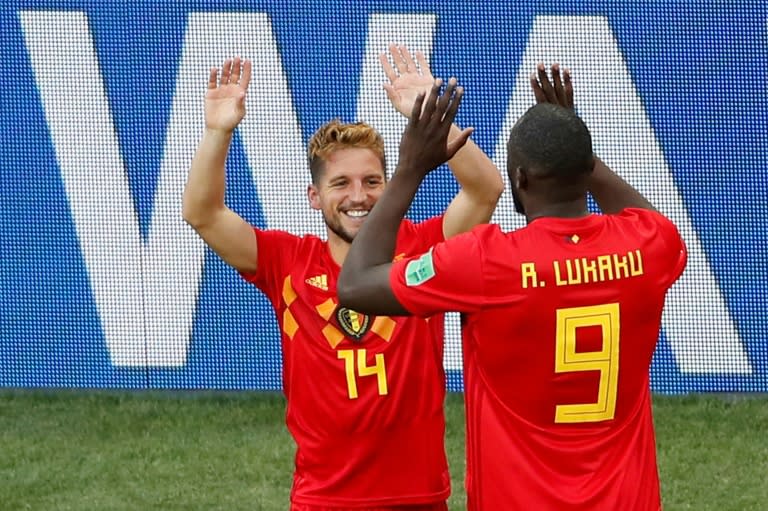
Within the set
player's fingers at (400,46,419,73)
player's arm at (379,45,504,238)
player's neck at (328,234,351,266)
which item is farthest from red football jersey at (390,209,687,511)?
player's neck at (328,234,351,266)

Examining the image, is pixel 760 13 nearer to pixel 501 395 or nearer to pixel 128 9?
pixel 128 9

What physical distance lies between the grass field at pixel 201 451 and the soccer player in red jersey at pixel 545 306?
3.97m

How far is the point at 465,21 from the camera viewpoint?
8.76 meters

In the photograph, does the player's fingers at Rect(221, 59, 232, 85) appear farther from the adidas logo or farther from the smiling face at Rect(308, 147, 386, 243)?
the adidas logo

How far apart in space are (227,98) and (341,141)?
1.25ft

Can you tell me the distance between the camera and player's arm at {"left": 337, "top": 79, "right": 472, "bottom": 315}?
11.2ft

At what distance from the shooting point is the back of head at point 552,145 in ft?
11.1

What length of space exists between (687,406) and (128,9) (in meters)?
4.20

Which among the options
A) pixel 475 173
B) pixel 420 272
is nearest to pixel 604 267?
pixel 420 272

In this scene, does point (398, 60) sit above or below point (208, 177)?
above

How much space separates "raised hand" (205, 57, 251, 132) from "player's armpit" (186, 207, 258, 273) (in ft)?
0.91

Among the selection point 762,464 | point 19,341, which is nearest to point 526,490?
point 762,464

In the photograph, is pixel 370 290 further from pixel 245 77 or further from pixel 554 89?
pixel 245 77

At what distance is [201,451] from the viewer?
8.25 metres
